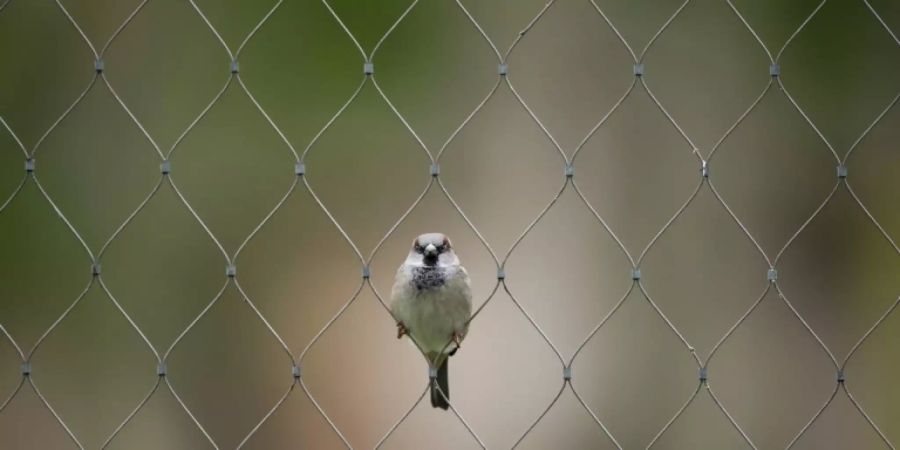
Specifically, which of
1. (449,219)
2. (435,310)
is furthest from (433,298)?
(449,219)

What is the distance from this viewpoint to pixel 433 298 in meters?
3.20

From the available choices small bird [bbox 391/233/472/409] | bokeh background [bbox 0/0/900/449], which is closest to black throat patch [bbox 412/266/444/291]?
small bird [bbox 391/233/472/409]

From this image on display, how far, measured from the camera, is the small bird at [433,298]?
3203mm

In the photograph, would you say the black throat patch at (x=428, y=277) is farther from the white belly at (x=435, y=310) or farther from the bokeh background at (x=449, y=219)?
the bokeh background at (x=449, y=219)

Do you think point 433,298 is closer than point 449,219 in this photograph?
Yes

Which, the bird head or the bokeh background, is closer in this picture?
the bird head

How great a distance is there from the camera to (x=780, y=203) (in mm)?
4391

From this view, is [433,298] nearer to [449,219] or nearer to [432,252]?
[432,252]

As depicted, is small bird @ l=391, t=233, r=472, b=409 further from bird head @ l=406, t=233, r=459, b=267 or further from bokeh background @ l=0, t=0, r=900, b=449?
bokeh background @ l=0, t=0, r=900, b=449

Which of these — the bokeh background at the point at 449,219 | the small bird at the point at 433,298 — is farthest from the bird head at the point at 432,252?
the bokeh background at the point at 449,219

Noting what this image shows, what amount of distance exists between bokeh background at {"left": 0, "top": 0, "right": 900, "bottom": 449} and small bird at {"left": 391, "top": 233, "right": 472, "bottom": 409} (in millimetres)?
919

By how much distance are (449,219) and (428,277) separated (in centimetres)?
103

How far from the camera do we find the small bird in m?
3.20

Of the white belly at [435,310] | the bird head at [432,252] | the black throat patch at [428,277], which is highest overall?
the bird head at [432,252]
